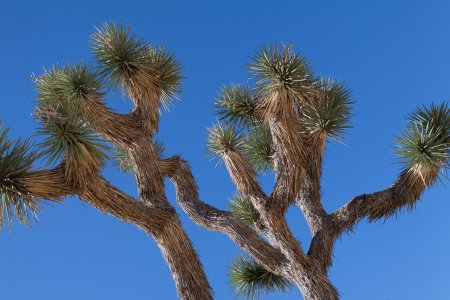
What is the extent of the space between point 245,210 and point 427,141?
8.90ft

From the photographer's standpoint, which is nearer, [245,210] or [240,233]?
[240,233]

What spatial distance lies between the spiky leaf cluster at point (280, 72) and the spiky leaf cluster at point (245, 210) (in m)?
1.86

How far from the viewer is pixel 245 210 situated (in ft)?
31.1

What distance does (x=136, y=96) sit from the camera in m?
8.30

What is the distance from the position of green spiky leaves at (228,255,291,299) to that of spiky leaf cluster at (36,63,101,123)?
11.4 ft

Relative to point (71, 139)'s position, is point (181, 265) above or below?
below

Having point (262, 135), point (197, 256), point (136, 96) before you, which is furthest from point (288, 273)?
point (136, 96)

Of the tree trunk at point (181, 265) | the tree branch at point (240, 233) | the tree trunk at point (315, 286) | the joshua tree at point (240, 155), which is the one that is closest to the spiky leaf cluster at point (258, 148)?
the joshua tree at point (240, 155)

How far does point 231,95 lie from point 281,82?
4.23 feet

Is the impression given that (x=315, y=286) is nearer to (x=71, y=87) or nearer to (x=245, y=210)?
(x=245, y=210)

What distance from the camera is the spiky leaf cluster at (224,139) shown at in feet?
29.0

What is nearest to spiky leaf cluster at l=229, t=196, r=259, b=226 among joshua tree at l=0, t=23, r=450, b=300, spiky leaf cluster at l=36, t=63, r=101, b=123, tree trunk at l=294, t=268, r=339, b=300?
joshua tree at l=0, t=23, r=450, b=300

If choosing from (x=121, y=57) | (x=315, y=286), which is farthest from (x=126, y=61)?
(x=315, y=286)

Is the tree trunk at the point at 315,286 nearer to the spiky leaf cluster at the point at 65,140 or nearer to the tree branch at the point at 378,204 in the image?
the tree branch at the point at 378,204
